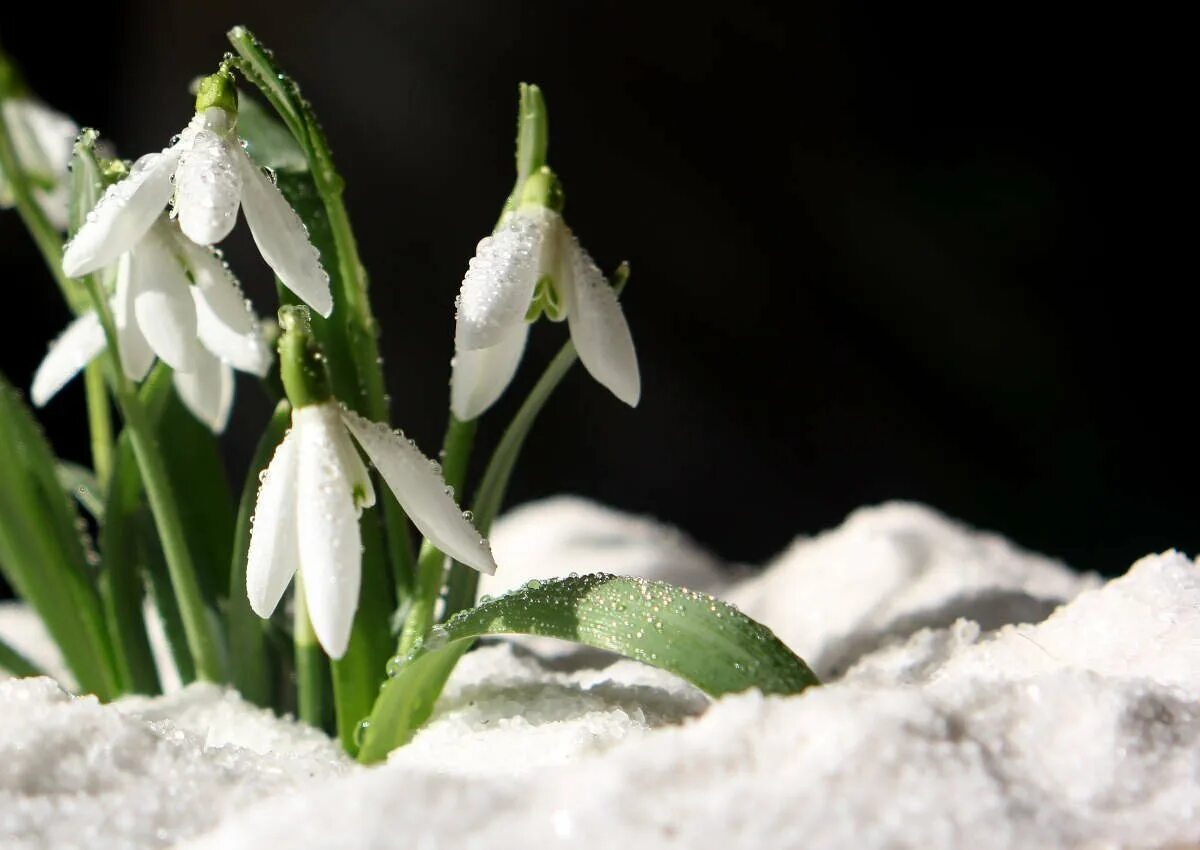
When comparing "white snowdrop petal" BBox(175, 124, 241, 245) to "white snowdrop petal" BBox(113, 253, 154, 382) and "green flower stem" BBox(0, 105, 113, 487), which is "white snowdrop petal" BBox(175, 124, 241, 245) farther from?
"green flower stem" BBox(0, 105, 113, 487)

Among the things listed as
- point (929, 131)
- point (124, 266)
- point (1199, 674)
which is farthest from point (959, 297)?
point (124, 266)

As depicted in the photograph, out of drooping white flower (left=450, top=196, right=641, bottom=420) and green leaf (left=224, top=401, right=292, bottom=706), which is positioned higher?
drooping white flower (left=450, top=196, right=641, bottom=420)

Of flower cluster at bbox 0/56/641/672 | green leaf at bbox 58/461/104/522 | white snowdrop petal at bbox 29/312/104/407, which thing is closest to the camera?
flower cluster at bbox 0/56/641/672

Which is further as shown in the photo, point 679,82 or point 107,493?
point 679,82

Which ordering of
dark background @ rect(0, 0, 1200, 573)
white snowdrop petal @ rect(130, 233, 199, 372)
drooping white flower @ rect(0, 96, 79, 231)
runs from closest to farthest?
1. white snowdrop petal @ rect(130, 233, 199, 372)
2. drooping white flower @ rect(0, 96, 79, 231)
3. dark background @ rect(0, 0, 1200, 573)

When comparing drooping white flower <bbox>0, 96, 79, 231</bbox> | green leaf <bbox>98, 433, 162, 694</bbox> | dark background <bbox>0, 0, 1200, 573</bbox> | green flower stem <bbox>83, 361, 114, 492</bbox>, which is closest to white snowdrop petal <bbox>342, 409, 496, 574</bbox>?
green leaf <bbox>98, 433, 162, 694</bbox>

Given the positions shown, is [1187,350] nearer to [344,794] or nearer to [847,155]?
[847,155]

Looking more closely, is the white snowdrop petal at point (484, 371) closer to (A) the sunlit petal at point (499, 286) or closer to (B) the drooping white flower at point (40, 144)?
(A) the sunlit petal at point (499, 286)

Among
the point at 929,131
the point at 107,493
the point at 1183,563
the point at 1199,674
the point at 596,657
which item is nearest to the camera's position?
the point at 1199,674
